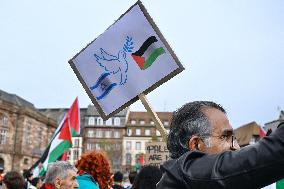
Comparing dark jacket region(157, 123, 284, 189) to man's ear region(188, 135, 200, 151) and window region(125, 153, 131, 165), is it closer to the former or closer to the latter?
man's ear region(188, 135, 200, 151)

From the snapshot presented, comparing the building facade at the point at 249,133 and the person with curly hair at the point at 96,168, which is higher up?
the building facade at the point at 249,133

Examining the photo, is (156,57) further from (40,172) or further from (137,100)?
(40,172)

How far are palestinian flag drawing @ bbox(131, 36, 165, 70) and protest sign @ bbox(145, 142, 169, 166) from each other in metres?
4.15

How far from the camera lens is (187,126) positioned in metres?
1.93

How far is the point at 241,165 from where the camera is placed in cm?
146

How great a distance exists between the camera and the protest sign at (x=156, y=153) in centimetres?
791

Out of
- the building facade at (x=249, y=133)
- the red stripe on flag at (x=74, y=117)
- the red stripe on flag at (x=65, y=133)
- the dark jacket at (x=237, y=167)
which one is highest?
the building facade at (x=249, y=133)

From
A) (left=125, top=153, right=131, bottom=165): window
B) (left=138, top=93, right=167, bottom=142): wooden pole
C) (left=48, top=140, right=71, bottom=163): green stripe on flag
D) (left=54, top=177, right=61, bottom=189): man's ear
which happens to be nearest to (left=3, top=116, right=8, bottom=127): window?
(left=125, top=153, right=131, bottom=165): window

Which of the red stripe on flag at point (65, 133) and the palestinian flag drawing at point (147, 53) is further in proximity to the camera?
the red stripe on flag at point (65, 133)

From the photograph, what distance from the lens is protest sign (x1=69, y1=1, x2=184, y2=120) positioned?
3656mm

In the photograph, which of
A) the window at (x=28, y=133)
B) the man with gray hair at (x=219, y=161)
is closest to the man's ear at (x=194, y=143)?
the man with gray hair at (x=219, y=161)

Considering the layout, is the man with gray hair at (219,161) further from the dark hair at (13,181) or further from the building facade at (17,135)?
the building facade at (17,135)

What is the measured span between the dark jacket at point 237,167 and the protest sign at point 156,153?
20.5ft

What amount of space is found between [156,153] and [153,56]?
470 cm
